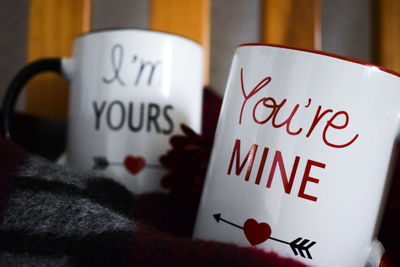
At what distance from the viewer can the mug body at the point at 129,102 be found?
317 mm

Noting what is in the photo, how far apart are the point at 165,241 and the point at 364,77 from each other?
0.13 metres

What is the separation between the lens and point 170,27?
0.53m

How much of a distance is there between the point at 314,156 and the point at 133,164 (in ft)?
0.56

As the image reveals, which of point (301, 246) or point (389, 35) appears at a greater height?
point (389, 35)

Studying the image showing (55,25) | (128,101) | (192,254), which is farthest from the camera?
(55,25)

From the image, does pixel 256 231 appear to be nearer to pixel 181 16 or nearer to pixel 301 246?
pixel 301 246

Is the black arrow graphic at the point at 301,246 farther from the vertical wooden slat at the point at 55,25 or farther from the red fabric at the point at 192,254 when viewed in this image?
the vertical wooden slat at the point at 55,25

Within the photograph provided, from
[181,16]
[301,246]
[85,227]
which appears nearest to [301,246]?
[301,246]

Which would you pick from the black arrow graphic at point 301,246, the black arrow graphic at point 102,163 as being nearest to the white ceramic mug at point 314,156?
the black arrow graphic at point 301,246

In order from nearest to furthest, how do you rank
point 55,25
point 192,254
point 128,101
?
point 192,254 → point 128,101 → point 55,25

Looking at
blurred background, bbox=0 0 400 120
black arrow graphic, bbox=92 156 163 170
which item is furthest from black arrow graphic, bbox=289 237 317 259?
blurred background, bbox=0 0 400 120

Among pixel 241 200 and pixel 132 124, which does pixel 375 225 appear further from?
pixel 132 124

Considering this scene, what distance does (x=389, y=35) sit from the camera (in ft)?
1.76

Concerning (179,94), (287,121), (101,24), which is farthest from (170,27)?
(287,121)
